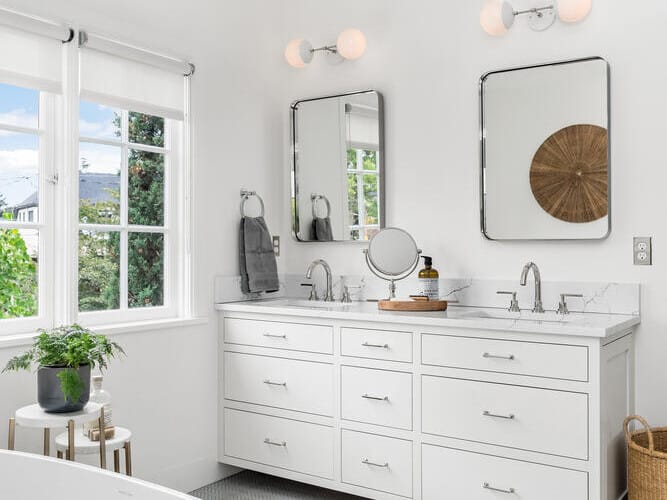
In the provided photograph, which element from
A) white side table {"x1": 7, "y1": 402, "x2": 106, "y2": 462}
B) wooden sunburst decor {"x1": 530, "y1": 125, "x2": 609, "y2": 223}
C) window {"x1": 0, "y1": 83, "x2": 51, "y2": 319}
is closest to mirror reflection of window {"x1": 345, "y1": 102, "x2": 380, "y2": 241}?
wooden sunburst decor {"x1": 530, "y1": 125, "x2": 609, "y2": 223}

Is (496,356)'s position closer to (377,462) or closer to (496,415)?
(496,415)

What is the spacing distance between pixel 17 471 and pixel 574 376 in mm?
1811

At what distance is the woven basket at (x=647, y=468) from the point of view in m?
2.43

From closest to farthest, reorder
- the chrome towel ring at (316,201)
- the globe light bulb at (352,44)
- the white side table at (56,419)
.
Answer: the white side table at (56,419) → the globe light bulb at (352,44) → the chrome towel ring at (316,201)

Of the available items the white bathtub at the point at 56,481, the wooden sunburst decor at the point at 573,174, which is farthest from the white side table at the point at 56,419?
the wooden sunburst decor at the point at 573,174

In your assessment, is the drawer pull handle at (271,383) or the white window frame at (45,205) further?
the drawer pull handle at (271,383)

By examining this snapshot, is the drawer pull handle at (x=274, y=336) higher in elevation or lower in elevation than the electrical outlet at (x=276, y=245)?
lower

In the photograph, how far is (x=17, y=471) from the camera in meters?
2.03

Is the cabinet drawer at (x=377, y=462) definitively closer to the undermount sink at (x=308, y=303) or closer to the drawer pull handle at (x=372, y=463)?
the drawer pull handle at (x=372, y=463)

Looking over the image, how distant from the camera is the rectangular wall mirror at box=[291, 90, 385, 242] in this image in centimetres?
351

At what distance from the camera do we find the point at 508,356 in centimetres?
260

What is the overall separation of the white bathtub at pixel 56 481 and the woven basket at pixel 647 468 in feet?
5.65

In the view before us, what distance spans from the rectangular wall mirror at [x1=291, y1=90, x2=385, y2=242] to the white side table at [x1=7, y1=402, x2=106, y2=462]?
1.60 m

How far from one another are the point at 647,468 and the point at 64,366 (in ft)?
6.67
